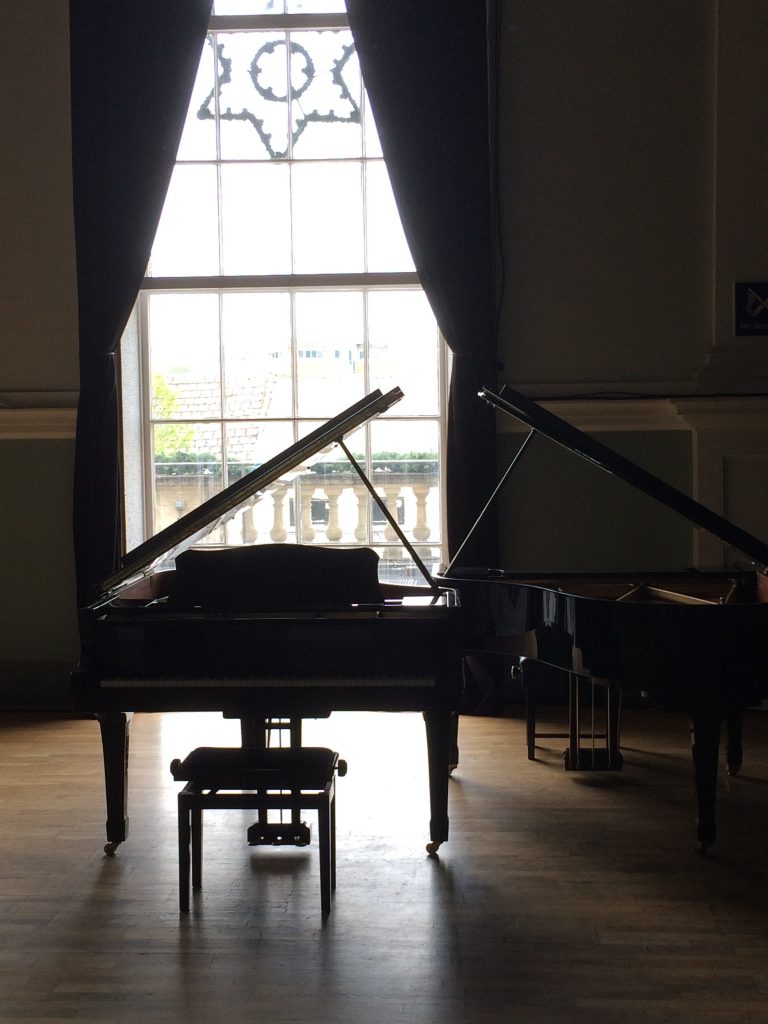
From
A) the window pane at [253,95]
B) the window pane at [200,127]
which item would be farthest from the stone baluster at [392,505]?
the window pane at [200,127]

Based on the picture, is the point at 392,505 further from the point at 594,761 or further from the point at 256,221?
the point at 594,761

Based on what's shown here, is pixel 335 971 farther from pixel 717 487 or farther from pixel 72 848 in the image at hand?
pixel 717 487

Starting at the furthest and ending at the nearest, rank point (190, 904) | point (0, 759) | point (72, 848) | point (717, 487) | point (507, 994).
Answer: point (717, 487) < point (0, 759) < point (72, 848) < point (190, 904) < point (507, 994)

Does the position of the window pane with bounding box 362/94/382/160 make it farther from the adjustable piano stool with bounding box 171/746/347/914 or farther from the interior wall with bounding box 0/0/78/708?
the adjustable piano stool with bounding box 171/746/347/914

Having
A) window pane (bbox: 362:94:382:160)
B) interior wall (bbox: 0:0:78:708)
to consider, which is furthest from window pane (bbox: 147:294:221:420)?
window pane (bbox: 362:94:382:160)

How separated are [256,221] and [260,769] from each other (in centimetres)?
341

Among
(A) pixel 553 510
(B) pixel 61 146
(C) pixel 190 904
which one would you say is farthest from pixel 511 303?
(C) pixel 190 904

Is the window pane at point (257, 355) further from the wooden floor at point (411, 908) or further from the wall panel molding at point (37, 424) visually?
the wooden floor at point (411, 908)

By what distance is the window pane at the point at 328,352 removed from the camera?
18.1ft

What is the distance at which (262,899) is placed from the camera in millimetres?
3121

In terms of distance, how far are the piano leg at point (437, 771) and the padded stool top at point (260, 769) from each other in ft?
1.11

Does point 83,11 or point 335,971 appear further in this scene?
point 83,11

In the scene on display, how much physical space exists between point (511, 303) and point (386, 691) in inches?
104

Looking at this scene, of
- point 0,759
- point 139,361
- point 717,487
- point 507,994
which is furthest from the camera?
point 139,361
